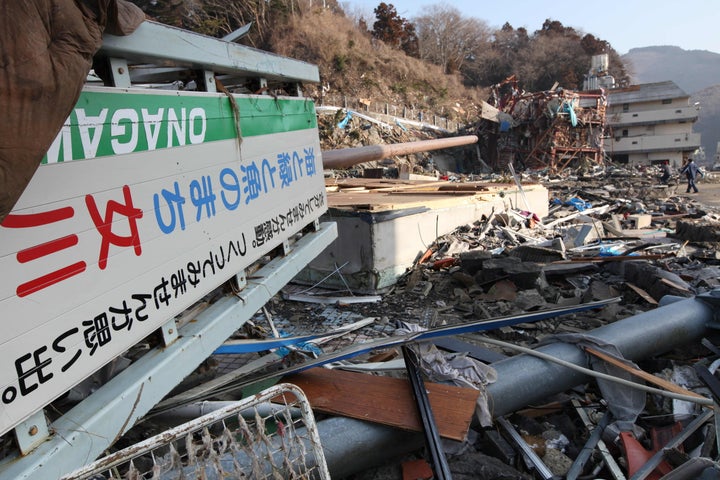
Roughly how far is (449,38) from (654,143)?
24.6 m

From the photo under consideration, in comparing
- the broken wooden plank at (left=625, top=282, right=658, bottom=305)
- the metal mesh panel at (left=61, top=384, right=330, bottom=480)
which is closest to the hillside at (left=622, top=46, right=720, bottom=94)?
the broken wooden plank at (left=625, top=282, right=658, bottom=305)

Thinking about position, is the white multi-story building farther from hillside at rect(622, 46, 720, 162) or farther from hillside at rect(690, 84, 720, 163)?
hillside at rect(622, 46, 720, 162)

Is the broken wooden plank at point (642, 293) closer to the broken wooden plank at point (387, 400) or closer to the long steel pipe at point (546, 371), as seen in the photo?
the long steel pipe at point (546, 371)

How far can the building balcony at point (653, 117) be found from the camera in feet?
126

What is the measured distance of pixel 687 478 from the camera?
2.29 meters

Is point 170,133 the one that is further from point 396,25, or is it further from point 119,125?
point 396,25

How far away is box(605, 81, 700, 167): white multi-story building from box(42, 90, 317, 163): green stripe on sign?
41.0 metres

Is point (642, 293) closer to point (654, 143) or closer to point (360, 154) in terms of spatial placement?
point (360, 154)

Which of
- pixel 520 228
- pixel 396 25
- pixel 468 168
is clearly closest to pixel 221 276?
pixel 520 228

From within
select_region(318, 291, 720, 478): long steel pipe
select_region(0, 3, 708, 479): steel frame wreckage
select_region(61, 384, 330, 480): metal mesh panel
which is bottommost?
select_region(318, 291, 720, 478): long steel pipe

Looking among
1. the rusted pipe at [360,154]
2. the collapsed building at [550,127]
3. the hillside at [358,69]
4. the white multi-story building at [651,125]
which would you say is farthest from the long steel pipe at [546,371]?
the white multi-story building at [651,125]

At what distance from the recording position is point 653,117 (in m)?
39.4

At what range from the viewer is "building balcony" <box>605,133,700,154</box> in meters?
38.3

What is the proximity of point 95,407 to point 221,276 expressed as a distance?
106cm
